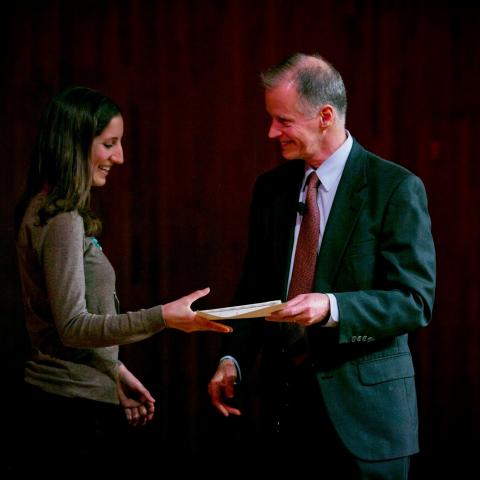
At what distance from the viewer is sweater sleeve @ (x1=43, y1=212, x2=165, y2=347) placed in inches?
72.6

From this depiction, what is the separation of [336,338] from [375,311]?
5.4 inches

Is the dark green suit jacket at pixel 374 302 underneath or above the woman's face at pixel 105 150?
underneath

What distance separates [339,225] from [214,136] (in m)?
1.30

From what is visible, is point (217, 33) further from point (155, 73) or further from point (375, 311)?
point (375, 311)

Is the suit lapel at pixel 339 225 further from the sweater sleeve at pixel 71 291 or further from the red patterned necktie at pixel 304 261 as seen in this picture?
the sweater sleeve at pixel 71 291

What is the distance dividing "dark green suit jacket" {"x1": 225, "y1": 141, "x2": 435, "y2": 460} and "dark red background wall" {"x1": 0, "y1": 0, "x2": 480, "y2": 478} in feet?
3.68

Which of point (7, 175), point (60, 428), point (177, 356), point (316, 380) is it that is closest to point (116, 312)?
point (60, 428)

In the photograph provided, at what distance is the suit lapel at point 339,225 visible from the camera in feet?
6.55

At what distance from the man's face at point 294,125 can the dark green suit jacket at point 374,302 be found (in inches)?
7.4

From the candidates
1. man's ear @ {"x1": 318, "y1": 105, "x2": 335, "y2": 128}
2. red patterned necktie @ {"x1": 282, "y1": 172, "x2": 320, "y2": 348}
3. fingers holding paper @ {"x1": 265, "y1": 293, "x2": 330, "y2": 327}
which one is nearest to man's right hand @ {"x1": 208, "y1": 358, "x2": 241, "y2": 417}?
red patterned necktie @ {"x1": 282, "y1": 172, "x2": 320, "y2": 348}

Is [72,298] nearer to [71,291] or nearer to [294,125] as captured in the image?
[71,291]

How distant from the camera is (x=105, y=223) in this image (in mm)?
3195

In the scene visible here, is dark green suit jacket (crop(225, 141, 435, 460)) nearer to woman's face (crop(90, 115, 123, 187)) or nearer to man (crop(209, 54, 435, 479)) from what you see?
man (crop(209, 54, 435, 479))

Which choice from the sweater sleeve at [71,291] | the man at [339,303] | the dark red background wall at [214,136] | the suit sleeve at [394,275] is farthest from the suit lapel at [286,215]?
the dark red background wall at [214,136]
